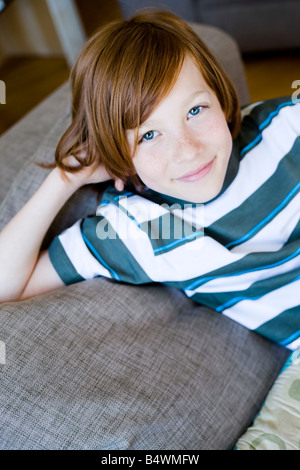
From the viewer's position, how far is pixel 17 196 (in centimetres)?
101

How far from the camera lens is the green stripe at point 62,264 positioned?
939 millimetres

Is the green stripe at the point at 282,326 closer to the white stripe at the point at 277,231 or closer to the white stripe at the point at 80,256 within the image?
the white stripe at the point at 277,231

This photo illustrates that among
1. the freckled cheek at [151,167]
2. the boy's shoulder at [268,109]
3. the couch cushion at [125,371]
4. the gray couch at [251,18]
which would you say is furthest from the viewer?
the gray couch at [251,18]

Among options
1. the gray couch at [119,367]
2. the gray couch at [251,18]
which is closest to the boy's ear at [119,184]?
the gray couch at [119,367]

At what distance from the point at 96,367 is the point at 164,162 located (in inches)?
14.1

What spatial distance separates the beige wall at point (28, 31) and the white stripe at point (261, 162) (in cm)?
295

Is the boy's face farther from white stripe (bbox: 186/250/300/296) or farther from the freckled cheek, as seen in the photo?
white stripe (bbox: 186/250/300/296)

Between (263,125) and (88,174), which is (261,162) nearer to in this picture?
(263,125)

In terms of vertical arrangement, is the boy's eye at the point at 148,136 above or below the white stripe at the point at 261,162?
above

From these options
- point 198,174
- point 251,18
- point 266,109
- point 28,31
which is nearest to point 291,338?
point 198,174

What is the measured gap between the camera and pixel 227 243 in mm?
942

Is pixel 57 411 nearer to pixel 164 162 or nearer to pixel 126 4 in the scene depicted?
pixel 164 162

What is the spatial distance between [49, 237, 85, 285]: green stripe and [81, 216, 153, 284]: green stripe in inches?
2.1

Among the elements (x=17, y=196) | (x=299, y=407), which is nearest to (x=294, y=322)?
(x=299, y=407)
